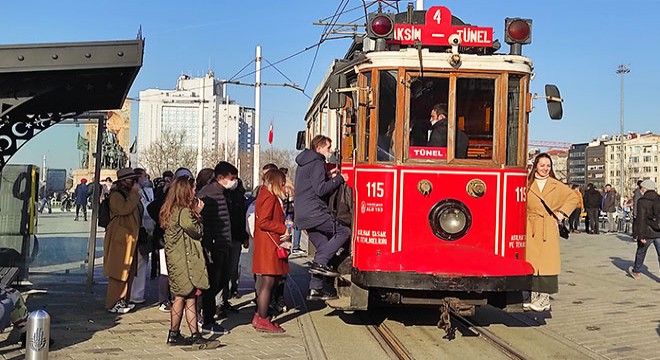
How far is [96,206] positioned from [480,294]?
5570 mm

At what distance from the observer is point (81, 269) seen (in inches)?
479

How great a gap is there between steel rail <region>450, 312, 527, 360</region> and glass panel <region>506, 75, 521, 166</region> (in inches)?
77.1

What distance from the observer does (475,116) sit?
8719mm

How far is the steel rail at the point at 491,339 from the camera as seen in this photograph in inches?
315

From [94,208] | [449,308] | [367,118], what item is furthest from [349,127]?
[94,208]

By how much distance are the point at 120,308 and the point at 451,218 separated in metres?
4.41

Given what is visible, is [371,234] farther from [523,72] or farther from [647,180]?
[647,180]

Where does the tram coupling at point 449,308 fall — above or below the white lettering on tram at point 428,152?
below

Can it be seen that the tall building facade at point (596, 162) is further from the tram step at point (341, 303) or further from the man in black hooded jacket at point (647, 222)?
the tram step at point (341, 303)

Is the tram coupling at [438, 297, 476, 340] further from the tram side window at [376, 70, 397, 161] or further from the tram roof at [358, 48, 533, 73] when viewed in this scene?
the tram roof at [358, 48, 533, 73]

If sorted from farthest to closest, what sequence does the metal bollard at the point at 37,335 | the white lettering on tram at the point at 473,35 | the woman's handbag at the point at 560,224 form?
the woman's handbag at the point at 560,224, the white lettering on tram at the point at 473,35, the metal bollard at the point at 37,335

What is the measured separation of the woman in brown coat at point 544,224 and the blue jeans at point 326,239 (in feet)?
7.08

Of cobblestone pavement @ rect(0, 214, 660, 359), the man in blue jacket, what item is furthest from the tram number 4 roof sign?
cobblestone pavement @ rect(0, 214, 660, 359)

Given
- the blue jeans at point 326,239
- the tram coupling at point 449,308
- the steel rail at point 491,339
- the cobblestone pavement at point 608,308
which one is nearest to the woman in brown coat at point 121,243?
the blue jeans at point 326,239
